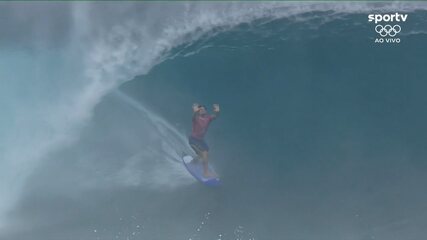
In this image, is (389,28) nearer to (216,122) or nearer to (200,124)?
(216,122)

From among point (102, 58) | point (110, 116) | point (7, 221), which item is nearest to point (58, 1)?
point (102, 58)

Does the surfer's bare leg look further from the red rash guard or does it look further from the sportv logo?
the sportv logo

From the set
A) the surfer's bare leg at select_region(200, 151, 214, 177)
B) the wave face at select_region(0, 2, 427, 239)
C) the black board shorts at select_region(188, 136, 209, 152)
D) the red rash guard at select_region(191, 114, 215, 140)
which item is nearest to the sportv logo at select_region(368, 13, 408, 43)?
the wave face at select_region(0, 2, 427, 239)

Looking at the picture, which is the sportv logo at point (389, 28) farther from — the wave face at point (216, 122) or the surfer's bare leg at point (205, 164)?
the surfer's bare leg at point (205, 164)

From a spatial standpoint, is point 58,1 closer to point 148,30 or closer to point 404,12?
point 148,30

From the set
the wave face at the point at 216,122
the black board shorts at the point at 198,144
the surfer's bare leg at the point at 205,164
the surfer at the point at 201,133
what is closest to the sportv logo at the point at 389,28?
the wave face at the point at 216,122
